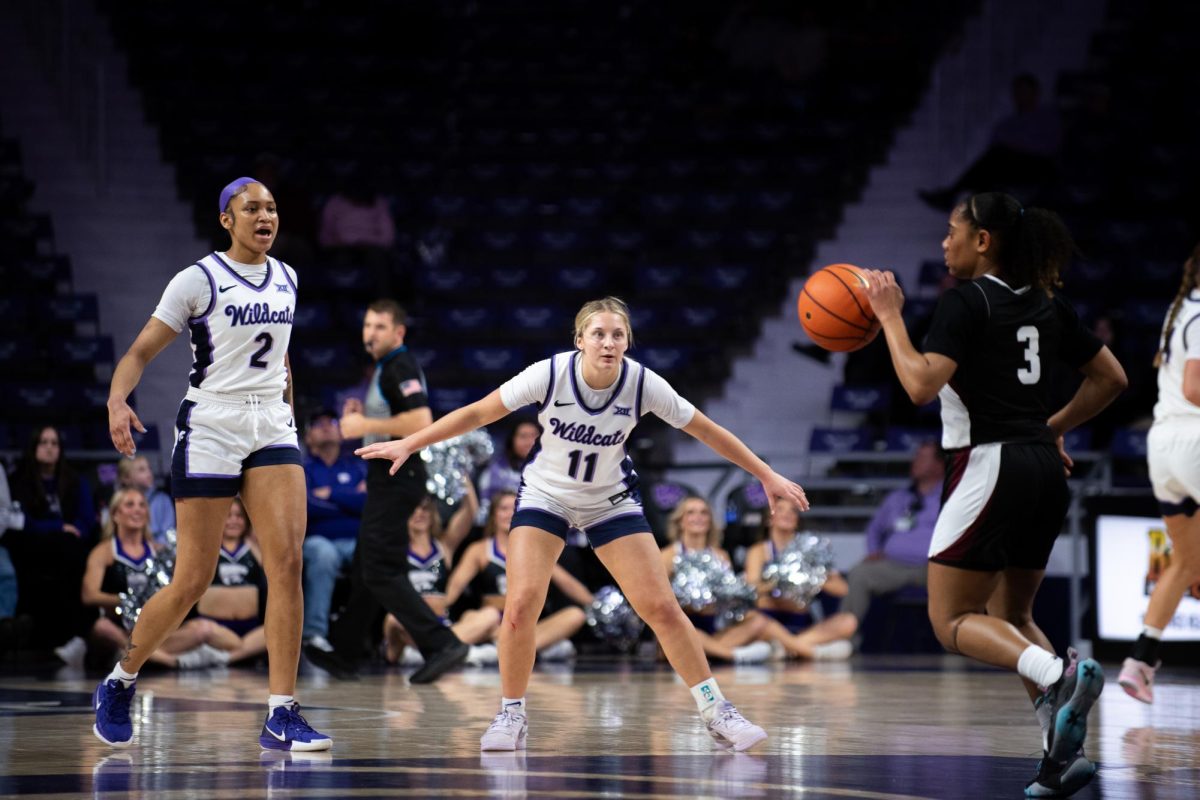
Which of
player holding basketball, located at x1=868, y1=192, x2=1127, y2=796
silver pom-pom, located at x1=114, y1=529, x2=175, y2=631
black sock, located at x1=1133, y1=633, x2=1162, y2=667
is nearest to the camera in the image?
player holding basketball, located at x1=868, y1=192, x2=1127, y2=796

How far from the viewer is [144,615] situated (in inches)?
223

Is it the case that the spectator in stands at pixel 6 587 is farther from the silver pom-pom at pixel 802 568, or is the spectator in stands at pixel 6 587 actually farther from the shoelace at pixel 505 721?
the shoelace at pixel 505 721

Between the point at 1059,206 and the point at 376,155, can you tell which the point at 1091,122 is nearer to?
the point at 1059,206

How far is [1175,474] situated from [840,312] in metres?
2.26

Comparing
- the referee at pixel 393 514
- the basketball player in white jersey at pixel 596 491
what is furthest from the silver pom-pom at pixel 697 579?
the basketball player in white jersey at pixel 596 491

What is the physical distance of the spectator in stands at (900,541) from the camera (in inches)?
468

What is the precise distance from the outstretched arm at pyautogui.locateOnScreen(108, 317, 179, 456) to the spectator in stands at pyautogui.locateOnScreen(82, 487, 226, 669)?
4.99m

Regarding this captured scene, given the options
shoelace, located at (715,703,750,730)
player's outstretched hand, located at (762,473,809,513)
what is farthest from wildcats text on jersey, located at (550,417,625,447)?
shoelace, located at (715,703,750,730)

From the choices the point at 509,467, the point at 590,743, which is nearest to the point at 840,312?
the point at 590,743

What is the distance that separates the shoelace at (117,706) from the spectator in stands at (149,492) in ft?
17.5

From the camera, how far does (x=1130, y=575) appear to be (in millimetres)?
10867

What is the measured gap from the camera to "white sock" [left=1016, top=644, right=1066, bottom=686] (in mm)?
4605

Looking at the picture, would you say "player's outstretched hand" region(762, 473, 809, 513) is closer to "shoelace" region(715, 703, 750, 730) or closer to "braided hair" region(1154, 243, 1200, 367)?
"shoelace" region(715, 703, 750, 730)

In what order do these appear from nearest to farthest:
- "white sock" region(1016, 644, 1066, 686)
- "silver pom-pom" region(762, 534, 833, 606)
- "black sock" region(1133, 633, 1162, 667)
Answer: "white sock" region(1016, 644, 1066, 686)
"black sock" region(1133, 633, 1162, 667)
"silver pom-pom" region(762, 534, 833, 606)
